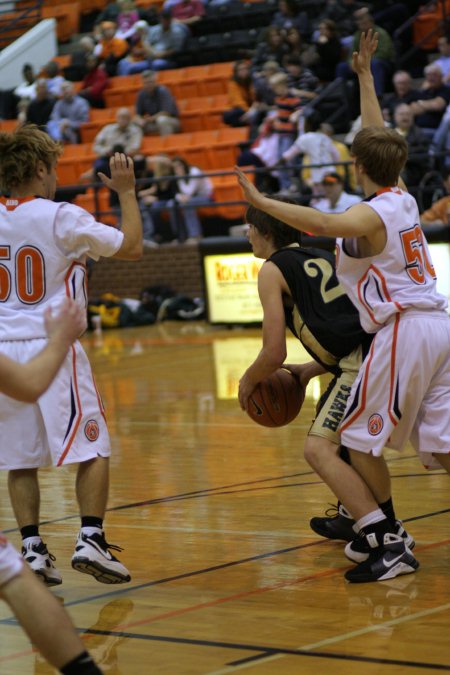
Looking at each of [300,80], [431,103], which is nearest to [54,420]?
[431,103]

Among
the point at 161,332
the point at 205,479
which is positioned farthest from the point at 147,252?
the point at 205,479

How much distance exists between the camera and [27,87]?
2388 centimetres

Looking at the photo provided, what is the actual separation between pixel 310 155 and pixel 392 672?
13655mm

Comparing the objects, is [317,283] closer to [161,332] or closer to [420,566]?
[420,566]

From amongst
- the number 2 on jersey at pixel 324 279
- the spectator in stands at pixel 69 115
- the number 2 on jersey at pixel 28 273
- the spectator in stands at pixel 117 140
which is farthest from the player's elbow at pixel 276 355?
the spectator in stands at pixel 69 115

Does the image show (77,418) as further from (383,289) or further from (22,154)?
(383,289)

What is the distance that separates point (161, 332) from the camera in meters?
16.5

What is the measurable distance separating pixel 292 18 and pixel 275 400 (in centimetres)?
1583

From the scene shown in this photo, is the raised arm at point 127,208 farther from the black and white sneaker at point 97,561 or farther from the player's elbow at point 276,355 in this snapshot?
the black and white sneaker at point 97,561

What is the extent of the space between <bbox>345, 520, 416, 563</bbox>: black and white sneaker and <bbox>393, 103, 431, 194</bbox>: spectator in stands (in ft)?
35.5

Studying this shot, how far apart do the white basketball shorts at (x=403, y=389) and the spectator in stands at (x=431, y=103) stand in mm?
11858

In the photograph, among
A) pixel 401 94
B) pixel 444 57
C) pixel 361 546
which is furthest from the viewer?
pixel 444 57

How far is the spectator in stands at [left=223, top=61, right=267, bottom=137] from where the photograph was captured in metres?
19.8

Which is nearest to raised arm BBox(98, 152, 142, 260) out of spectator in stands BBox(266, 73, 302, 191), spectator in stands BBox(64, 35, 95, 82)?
spectator in stands BBox(266, 73, 302, 191)
